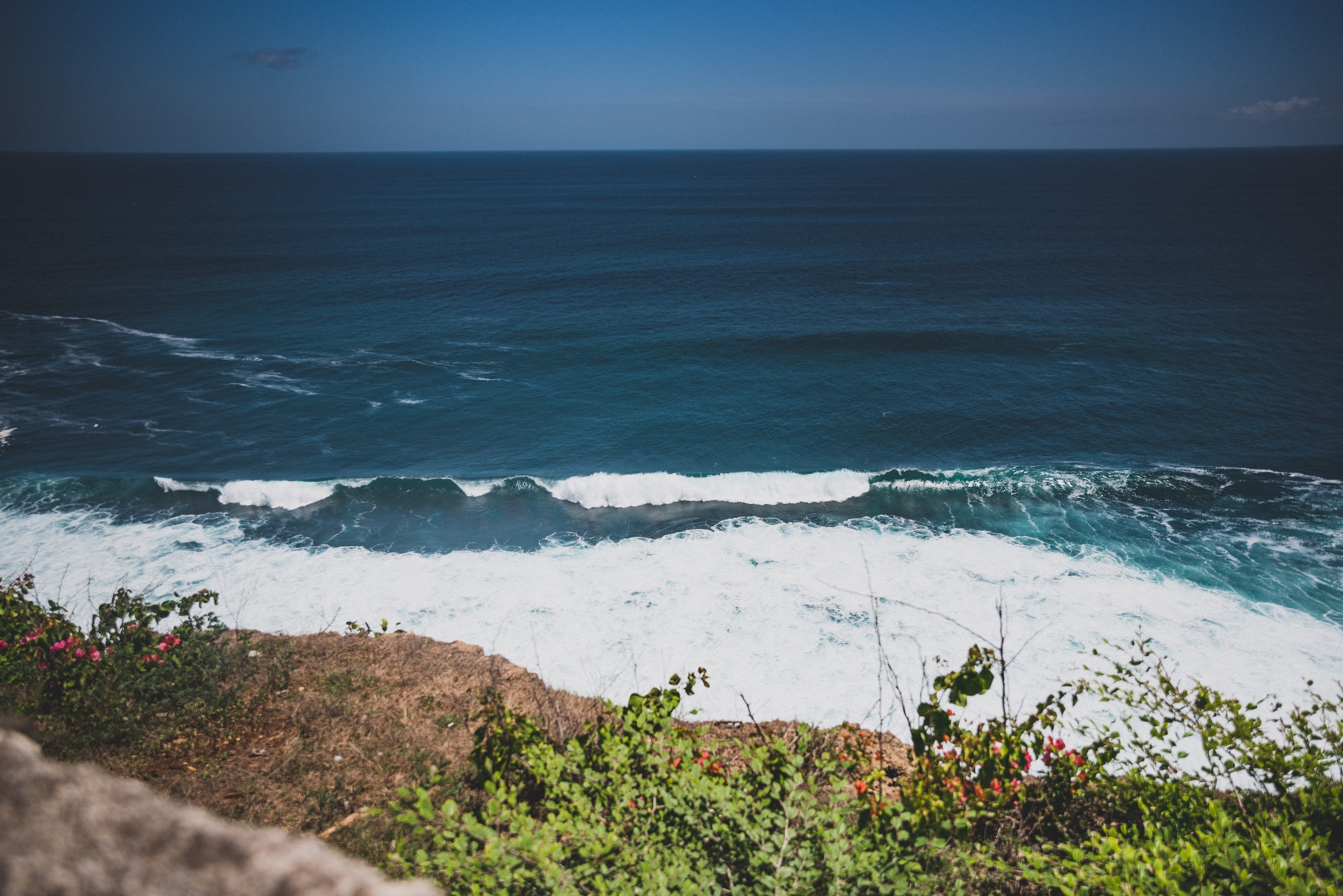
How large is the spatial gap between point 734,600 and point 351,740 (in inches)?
375

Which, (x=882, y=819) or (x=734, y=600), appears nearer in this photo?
(x=882, y=819)

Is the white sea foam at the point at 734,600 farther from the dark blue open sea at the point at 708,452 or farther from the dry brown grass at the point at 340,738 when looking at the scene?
the dry brown grass at the point at 340,738

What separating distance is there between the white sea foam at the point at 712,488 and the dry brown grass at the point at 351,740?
11219mm

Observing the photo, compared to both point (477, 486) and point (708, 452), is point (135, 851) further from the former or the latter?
point (708, 452)

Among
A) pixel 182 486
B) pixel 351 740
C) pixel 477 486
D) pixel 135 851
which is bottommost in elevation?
pixel 477 486

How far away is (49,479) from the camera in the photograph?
23.7 meters

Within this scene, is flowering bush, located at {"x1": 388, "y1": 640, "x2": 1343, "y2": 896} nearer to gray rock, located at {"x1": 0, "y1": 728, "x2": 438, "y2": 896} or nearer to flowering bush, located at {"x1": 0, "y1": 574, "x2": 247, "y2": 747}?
gray rock, located at {"x1": 0, "y1": 728, "x2": 438, "y2": 896}

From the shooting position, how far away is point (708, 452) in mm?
26328

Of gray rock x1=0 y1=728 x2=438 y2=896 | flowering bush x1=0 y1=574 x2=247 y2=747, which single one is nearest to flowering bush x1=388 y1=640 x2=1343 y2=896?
gray rock x1=0 y1=728 x2=438 y2=896

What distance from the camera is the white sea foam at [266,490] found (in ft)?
74.7

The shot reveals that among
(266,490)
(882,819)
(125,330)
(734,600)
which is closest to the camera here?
(882,819)

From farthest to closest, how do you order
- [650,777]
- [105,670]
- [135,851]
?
[105,670], [650,777], [135,851]

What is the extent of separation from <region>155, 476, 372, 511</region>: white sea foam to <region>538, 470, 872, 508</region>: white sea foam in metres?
7.22

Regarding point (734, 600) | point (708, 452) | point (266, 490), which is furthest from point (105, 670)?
point (708, 452)
